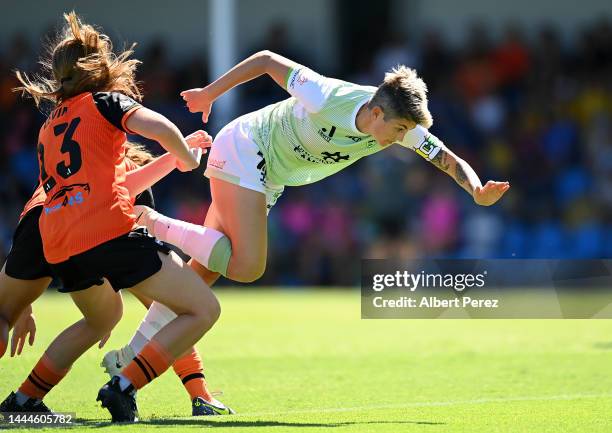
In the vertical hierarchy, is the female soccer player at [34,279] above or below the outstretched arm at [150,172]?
below

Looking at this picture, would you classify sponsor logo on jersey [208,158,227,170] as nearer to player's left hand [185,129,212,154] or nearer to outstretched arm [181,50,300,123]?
outstretched arm [181,50,300,123]

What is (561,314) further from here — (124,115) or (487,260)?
(124,115)

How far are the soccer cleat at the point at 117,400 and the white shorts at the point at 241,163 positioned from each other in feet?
5.14

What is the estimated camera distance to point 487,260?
15984mm

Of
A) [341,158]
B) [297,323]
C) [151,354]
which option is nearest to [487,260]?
[297,323]

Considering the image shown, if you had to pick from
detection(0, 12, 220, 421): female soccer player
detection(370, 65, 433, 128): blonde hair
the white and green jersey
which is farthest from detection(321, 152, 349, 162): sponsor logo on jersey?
detection(0, 12, 220, 421): female soccer player

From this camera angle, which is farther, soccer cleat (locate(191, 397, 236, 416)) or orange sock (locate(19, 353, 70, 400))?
soccer cleat (locate(191, 397, 236, 416))

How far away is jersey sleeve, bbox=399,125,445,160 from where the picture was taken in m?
6.46

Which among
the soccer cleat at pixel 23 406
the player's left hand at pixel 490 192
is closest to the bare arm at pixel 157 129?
the soccer cleat at pixel 23 406

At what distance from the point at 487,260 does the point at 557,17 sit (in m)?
6.11

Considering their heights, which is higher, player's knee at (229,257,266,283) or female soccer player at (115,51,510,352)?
female soccer player at (115,51,510,352)

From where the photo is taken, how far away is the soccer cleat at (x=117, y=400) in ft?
18.1

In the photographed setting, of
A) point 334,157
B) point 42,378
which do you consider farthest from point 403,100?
point 42,378

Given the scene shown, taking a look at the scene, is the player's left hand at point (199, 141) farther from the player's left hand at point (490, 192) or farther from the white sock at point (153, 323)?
the player's left hand at point (490, 192)
